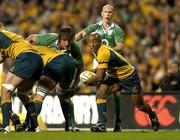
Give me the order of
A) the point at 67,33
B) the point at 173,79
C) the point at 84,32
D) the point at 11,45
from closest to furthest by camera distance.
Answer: the point at 11,45, the point at 67,33, the point at 84,32, the point at 173,79

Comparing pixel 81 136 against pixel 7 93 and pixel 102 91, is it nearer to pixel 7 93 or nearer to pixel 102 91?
pixel 7 93

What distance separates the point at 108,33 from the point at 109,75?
1.23 m

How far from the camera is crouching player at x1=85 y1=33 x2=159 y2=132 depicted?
16094 mm

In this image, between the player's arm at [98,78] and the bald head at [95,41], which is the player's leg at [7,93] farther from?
the bald head at [95,41]

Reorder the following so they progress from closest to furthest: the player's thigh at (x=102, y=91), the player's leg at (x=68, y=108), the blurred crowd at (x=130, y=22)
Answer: the player's thigh at (x=102, y=91), the player's leg at (x=68, y=108), the blurred crowd at (x=130, y=22)

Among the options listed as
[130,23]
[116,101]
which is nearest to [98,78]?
[116,101]

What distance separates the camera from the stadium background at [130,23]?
82.8ft

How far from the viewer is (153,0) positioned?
28.7 meters

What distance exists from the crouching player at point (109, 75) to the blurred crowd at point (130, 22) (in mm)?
6771

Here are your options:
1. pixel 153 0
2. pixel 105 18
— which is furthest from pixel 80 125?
pixel 153 0

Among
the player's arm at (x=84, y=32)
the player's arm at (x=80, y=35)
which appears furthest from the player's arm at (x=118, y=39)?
the player's arm at (x=80, y=35)

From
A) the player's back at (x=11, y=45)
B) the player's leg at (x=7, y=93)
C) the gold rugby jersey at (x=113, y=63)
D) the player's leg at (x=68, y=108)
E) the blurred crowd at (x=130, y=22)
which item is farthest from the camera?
the blurred crowd at (x=130, y=22)

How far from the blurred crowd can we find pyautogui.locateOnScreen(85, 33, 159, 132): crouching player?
6.77m

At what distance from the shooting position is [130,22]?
2797 cm
